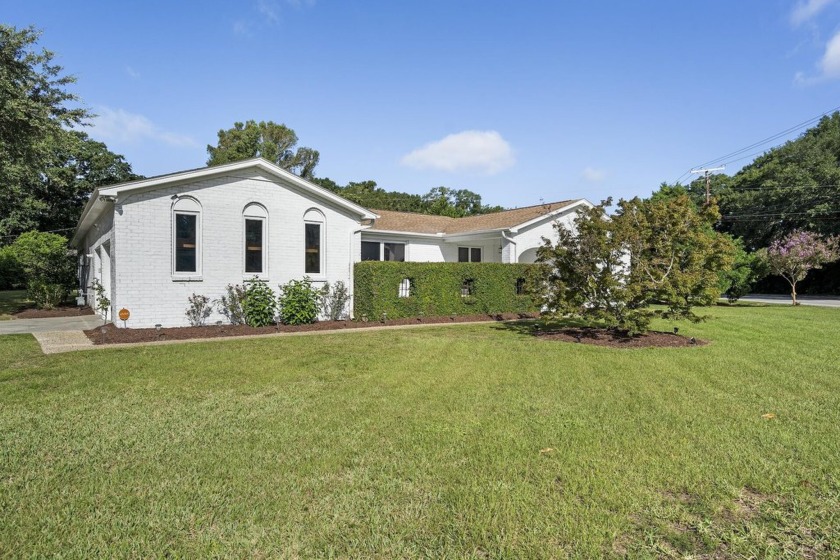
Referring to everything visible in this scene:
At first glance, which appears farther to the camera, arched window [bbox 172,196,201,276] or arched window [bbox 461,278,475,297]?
arched window [bbox 461,278,475,297]

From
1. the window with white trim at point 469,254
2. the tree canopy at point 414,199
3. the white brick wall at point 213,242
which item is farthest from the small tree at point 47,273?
the tree canopy at point 414,199

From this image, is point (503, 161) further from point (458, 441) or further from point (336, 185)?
point (458, 441)

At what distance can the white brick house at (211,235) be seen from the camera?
38.2 ft

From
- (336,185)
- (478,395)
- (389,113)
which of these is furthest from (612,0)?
(336,185)

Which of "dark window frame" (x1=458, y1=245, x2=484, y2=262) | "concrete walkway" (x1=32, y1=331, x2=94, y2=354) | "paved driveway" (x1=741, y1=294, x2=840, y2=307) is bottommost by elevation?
"concrete walkway" (x1=32, y1=331, x2=94, y2=354)

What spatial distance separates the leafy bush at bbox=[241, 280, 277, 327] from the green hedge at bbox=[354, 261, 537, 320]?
2909 millimetres

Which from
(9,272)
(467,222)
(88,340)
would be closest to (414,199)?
(467,222)

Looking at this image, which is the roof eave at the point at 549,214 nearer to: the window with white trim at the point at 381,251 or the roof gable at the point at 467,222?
the roof gable at the point at 467,222

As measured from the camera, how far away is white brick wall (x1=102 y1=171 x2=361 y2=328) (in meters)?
11.6

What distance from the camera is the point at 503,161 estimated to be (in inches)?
1179

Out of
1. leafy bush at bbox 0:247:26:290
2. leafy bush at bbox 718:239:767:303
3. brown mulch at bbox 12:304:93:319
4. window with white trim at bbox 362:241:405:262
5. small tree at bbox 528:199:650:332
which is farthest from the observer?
leafy bush at bbox 0:247:26:290

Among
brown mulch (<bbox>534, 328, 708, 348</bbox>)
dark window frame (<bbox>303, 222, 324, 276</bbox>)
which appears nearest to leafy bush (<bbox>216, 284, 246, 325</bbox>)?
dark window frame (<bbox>303, 222, 324, 276</bbox>)

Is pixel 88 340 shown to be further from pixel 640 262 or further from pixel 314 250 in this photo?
pixel 640 262

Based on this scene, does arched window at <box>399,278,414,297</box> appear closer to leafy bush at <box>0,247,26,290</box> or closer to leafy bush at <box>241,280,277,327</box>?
leafy bush at <box>241,280,277,327</box>
